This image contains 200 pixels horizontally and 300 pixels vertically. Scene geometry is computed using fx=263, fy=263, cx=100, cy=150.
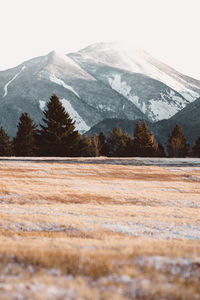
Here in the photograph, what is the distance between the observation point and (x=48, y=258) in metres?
5.80

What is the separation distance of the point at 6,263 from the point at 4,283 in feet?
3.18

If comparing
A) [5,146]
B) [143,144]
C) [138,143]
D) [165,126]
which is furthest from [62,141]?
[165,126]

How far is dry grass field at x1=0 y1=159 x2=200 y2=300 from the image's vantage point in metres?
4.59

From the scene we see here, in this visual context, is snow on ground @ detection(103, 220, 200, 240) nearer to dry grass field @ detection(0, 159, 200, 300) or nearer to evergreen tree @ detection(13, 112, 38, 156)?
A: dry grass field @ detection(0, 159, 200, 300)

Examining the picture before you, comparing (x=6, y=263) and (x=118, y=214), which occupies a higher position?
(x=6, y=263)

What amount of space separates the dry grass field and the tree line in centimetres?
1862

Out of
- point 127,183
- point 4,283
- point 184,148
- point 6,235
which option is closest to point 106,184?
point 127,183

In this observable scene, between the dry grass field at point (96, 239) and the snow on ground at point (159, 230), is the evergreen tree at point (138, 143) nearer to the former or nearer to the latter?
the dry grass field at point (96, 239)

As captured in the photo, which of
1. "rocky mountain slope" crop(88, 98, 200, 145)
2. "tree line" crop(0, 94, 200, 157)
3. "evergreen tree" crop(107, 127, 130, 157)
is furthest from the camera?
"rocky mountain slope" crop(88, 98, 200, 145)

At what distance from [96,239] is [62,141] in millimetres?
43801

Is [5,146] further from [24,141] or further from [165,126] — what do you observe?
[165,126]

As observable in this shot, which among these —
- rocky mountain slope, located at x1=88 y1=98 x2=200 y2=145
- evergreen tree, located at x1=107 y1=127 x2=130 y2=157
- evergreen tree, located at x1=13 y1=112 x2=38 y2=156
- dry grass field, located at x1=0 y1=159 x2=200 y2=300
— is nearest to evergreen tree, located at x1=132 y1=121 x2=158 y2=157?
evergreen tree, located at x1=107 y1=127 x2=130 y2=157

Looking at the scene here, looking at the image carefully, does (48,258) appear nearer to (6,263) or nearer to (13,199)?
(6,263)

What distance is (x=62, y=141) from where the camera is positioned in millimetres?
53375
